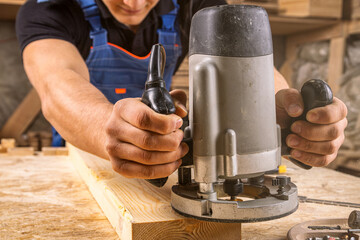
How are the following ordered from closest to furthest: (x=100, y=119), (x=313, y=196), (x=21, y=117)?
(x=100, y=119)
(x=313, y=196)
(x=21, y=117)

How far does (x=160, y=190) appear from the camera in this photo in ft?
3.00

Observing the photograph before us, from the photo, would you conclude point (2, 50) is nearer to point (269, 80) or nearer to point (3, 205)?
point (3, 205)

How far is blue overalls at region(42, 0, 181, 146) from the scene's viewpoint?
160 cm

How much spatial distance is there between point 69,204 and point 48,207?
52 millimetres

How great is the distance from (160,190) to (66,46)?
66 cm

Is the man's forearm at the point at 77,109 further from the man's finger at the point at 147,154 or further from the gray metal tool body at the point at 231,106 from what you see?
the gray metal tool body at the point at 231,106

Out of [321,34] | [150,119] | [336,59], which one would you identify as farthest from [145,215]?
[321,34]

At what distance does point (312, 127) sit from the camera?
0.79 meters

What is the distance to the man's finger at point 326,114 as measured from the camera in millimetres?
768

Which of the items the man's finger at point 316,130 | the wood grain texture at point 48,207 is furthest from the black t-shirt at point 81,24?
the man's finger at point 316,130

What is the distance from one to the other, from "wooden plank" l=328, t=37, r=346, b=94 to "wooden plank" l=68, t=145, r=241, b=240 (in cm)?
237

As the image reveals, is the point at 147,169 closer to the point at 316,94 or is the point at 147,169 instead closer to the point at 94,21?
the point at 316,94

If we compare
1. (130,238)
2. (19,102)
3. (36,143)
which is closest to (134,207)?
(130,238)

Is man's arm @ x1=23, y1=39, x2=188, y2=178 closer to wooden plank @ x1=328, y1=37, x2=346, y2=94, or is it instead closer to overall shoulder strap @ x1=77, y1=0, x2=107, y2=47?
overall shoulder strap @ x1=77, y1=0, x2=107, y2=47
